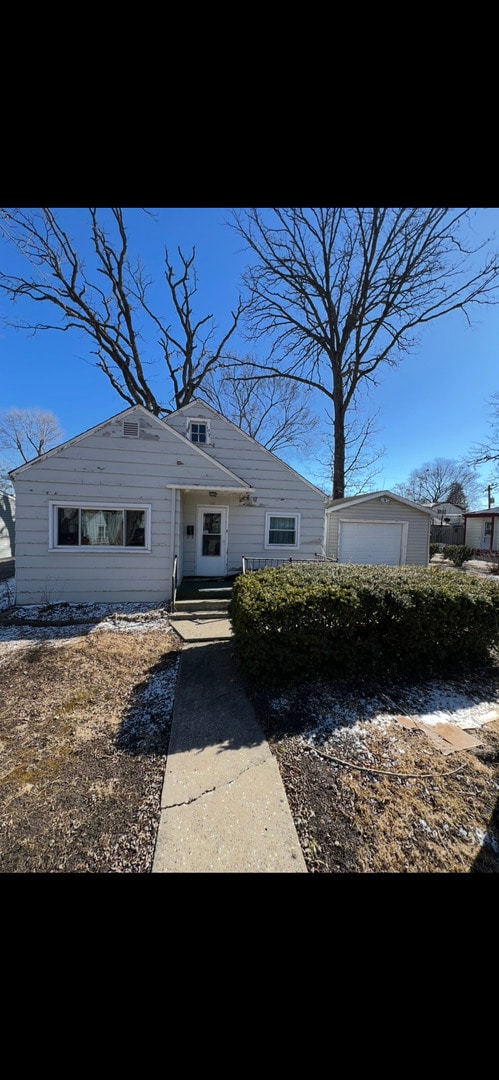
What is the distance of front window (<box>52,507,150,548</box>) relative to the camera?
7.30m

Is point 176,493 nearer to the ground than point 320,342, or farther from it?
nearer to the ground

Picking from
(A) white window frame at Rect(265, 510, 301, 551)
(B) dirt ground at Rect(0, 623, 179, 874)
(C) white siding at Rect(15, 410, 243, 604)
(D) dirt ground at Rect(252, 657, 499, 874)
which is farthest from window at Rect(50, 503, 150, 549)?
(D) dirt ground at Rect(252, 657, 499, 874)

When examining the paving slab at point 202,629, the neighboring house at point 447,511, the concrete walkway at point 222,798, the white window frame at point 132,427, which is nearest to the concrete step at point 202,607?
the paving slab at point 202,629

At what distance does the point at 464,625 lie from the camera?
4289mm

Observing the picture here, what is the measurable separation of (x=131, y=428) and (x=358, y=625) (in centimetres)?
632

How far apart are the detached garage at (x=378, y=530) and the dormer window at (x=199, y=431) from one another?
18.3 ft

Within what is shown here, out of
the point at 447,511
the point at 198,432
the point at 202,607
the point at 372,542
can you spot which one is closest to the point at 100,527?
the point at 202,607

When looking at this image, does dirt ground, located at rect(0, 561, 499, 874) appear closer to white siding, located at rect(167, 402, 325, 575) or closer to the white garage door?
white siding, located at rect(167, 402, 325, 575)

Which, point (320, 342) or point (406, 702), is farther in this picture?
point (320, 342)

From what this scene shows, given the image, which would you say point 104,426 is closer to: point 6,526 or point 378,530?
point 378,530
